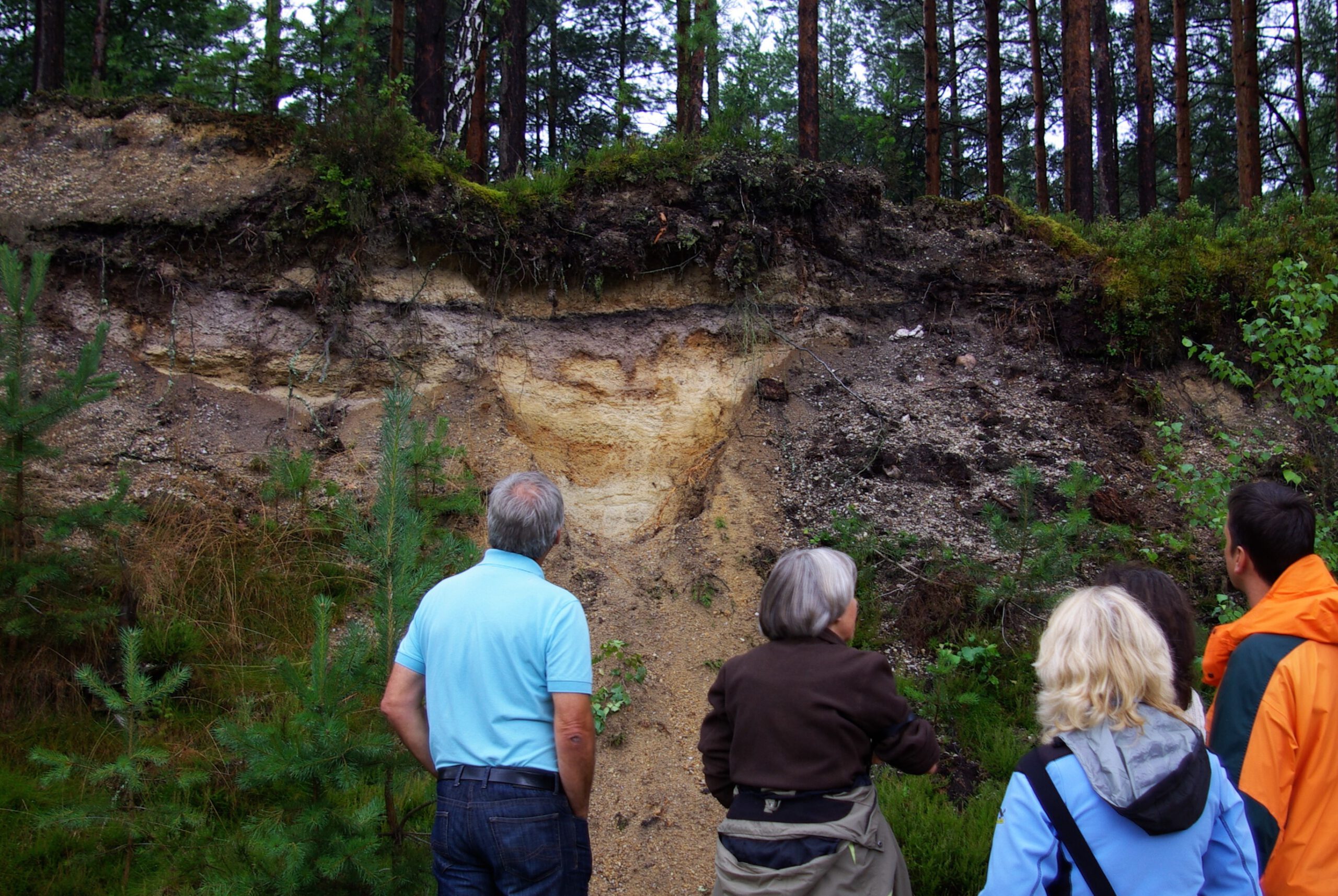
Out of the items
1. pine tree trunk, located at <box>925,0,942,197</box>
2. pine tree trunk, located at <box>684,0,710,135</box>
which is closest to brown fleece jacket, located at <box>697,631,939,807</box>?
pine tree trunk, located at <box>684,0,710,135</box>

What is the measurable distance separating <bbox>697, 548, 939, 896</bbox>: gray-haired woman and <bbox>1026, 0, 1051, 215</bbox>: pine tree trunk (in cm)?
1446

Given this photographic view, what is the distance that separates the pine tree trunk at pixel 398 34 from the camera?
38.8 feet

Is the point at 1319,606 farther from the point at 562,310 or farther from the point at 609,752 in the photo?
the point at 562,310

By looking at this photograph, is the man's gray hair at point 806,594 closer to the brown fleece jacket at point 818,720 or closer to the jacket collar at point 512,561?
the brown fleece jacket at point 818,720

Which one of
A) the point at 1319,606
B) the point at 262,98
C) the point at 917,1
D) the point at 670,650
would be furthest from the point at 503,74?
the point at 1319,606

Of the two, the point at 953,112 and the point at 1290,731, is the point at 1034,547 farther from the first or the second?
the point at 953,112

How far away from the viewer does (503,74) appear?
13.8 m

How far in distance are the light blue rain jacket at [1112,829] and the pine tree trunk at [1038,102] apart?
14.7m

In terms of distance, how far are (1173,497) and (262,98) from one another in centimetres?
901

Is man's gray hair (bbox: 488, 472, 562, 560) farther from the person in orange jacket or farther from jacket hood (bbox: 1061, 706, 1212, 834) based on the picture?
the person in orange jacket

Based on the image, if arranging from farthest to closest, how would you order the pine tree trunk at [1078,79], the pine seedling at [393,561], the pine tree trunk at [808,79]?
the pine tree trunk at [808,79] → the pine tree trunk at [1078,79] → the pine seedling at [393,561]

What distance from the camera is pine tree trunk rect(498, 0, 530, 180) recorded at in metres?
13.3

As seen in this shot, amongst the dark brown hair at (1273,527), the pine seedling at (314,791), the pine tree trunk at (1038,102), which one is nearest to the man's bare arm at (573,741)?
the pine seedling at (314,791)

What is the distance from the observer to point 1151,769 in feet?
6.58
